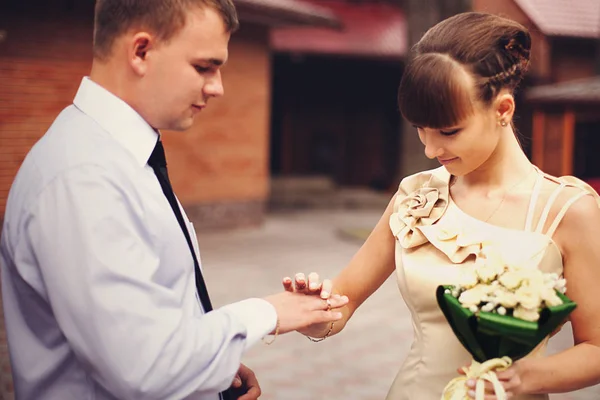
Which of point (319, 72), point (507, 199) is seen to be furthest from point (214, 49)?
point (319, 72)

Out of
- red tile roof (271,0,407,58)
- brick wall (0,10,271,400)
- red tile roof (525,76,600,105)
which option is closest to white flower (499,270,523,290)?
brick wall (0,10,271,400)

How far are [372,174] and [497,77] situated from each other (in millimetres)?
16669

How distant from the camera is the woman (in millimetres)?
1905

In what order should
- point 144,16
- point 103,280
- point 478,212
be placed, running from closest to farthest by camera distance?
point 103,280
point 144,16
point 478,212

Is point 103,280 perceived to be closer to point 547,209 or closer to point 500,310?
point 500,310

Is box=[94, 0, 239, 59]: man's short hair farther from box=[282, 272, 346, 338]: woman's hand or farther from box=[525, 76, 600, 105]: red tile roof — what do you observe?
box=[525, 76, 600, 105]: red tile roof

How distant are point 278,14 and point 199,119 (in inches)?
83.8

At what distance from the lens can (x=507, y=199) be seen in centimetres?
209

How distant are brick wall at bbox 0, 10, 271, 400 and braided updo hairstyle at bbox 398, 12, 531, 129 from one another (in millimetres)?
7982

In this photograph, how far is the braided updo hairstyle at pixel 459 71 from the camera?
193cm

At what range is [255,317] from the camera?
1721 mm

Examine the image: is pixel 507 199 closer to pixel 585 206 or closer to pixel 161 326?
pixel 585 206

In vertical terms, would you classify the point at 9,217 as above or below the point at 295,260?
above

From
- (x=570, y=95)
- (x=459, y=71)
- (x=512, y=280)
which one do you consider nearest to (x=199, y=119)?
(x=570, y=95)
